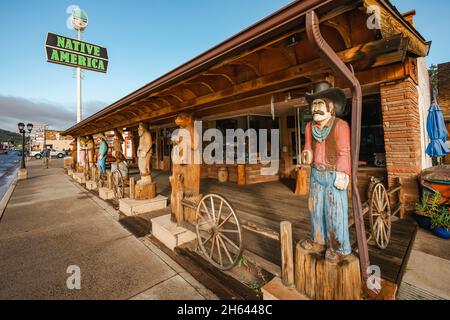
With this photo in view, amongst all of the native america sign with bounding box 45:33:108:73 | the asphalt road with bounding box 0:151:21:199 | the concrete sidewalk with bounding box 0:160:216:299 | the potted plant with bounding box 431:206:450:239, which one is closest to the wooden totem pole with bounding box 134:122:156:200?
the concrete sidewalk with bounding box 0:160:216:299

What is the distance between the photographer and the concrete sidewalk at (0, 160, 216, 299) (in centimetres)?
249

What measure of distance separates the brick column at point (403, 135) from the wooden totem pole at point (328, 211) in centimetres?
342

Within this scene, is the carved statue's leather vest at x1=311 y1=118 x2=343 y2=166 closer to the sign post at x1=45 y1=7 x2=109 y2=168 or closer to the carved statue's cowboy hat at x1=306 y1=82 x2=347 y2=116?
the carved statue's cowboy hat at x1=306 y1=82 x2=347 y2=116

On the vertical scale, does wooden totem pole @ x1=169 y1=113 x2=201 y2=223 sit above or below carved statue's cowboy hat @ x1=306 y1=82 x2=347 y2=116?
below

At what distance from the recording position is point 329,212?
1.83m

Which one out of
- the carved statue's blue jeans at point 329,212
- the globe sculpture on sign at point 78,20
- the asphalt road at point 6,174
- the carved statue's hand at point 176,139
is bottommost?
the asphalt road at point 6,174

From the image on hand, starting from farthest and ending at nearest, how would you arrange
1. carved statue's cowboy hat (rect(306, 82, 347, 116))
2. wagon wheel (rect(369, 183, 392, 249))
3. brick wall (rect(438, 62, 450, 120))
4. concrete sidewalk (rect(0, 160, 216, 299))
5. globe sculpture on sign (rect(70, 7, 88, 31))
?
globe sculpture on sign (rect(70, 7, 88, 31)) → brick wall (rect(438, 62, 450, 120)) → wagon wheel (rect(369, 183, 392, 249)) → concrete sidewalk (rect(0, 160, 216, 299)) → carved statue's cowboy hat (rect(306, 82, 347, 116))

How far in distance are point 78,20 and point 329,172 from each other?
92.6 feet

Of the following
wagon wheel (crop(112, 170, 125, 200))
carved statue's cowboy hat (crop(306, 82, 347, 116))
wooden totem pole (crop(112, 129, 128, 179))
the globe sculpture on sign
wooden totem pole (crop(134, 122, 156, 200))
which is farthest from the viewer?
the globe sculpture on sign

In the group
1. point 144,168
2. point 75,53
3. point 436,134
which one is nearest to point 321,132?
point 144,168

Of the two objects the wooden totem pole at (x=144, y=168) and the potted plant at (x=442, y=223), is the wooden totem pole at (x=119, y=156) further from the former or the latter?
the potted plant at (x=442, y=223)

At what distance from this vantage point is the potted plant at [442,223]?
3.35m

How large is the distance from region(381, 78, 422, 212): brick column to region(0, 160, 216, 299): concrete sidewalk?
4580 mm

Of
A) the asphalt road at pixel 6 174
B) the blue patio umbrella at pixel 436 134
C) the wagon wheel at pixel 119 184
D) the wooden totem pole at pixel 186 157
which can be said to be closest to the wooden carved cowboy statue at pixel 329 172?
the wooden totem pole at pixel 186 157
